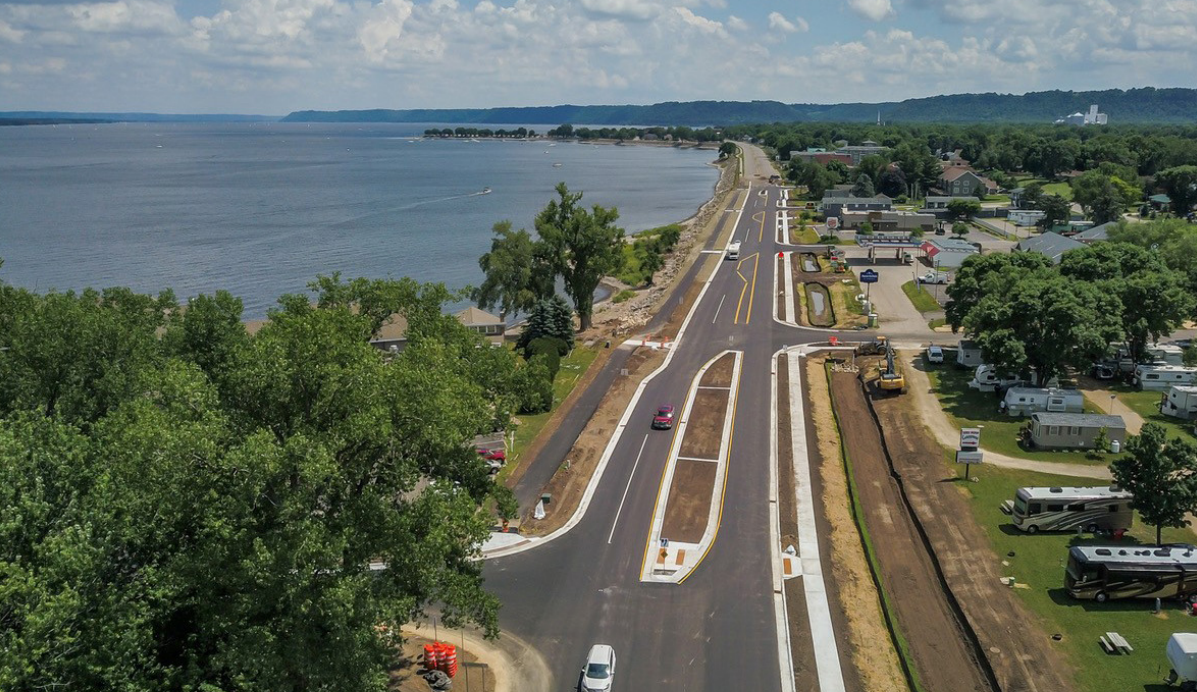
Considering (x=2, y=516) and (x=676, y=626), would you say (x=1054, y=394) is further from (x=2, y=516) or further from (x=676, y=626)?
(x=2, y=516)

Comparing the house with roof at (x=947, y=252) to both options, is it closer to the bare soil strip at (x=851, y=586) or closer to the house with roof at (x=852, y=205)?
the house with roof at (x=852, y=205)

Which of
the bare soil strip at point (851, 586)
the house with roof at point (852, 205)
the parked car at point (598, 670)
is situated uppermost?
the house with roof at point (852, 205)

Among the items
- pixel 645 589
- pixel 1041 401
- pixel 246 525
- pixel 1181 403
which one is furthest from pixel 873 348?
pixel 246 525

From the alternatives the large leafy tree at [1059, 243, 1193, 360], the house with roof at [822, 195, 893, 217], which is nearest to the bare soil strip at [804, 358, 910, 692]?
the large leafy tree at [1059, 243, 1193, 360]

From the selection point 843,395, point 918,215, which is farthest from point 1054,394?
point 918,215

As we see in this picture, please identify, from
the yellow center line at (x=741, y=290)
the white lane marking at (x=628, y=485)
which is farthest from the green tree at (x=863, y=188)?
the white lane marking at (x=628, y=485)

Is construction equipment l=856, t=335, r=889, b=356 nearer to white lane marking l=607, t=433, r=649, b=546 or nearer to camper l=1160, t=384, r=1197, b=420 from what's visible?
camper l=1160, t=384, r=1197, b=420

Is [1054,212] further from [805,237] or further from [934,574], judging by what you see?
[934,574]
